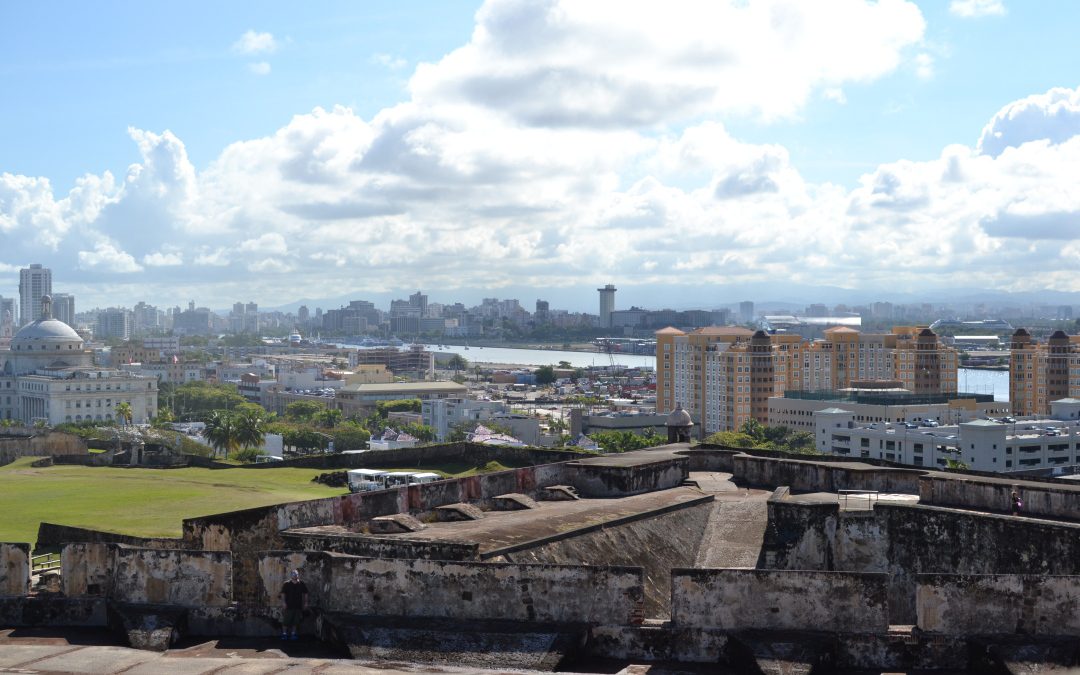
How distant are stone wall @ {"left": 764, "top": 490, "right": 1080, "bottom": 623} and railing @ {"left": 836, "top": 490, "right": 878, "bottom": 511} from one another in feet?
1.94

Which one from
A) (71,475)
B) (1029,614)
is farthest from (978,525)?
(71,475)

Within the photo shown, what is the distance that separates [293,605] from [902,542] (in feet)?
23.1

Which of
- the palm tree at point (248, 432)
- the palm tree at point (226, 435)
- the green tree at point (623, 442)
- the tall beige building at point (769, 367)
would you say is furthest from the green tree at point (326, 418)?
the palm tree at point (248, 432)

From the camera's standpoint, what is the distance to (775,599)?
956 centimetres

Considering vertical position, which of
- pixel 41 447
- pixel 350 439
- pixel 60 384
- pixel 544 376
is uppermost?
pixel 41 447

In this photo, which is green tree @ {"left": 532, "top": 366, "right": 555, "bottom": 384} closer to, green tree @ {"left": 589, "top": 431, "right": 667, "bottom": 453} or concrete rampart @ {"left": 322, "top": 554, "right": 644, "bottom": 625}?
green tree @ {"left": 589, "top": 431, "right": 667, "bottom": 453}

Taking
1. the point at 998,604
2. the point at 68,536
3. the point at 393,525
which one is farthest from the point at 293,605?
the point at 68,536

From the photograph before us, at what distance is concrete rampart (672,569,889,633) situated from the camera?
9.40m

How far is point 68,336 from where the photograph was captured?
96.5m

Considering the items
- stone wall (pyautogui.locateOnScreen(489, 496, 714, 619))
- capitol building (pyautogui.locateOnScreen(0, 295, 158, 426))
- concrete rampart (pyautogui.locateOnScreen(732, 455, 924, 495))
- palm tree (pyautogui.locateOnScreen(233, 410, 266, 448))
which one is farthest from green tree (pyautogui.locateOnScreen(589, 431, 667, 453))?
capitol building (pyautogui.locateOnScreen(0, 295, 158, 426))

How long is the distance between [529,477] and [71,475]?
1625 centimetres

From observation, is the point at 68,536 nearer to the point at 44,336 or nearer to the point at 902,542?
the point at 902,542

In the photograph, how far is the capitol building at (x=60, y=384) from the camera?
8638cm

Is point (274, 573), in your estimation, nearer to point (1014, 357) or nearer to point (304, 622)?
point (304, 622)
